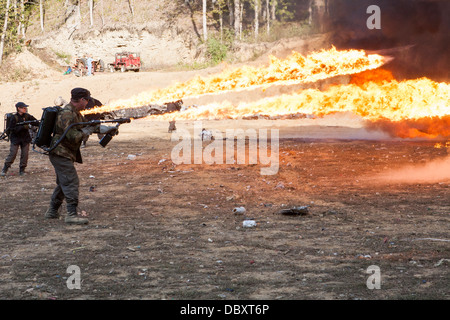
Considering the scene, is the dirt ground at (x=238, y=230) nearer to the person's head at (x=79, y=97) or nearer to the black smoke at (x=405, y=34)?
the person's head at (x=79, y=97)

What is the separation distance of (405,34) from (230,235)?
9.58m

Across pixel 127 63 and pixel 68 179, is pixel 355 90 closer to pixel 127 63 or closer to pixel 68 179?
pixel 68 179

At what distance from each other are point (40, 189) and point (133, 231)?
4319mm

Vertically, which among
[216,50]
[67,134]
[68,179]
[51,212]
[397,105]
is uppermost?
[216,50]

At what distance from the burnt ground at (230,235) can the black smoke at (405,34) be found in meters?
2.82

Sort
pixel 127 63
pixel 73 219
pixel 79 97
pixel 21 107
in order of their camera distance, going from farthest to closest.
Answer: pixel 127 63, pixel 21 107, pixel 79 97, pixel 73 219

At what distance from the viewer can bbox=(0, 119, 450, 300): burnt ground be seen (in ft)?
17.5

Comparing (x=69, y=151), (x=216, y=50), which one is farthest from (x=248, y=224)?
(x=216, y=50)

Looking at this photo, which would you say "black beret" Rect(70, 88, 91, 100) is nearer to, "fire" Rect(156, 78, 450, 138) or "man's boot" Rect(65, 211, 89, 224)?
"man's boot" Rect(65, 211, 89, 224)

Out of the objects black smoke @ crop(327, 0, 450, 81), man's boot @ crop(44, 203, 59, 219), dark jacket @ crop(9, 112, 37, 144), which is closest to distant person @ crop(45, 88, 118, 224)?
man's boot @ crop(44, 203, 59, 219)

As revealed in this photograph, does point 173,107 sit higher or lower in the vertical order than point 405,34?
lower

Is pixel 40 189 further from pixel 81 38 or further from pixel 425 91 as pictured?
pixel 81 38

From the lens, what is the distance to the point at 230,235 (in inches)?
289
